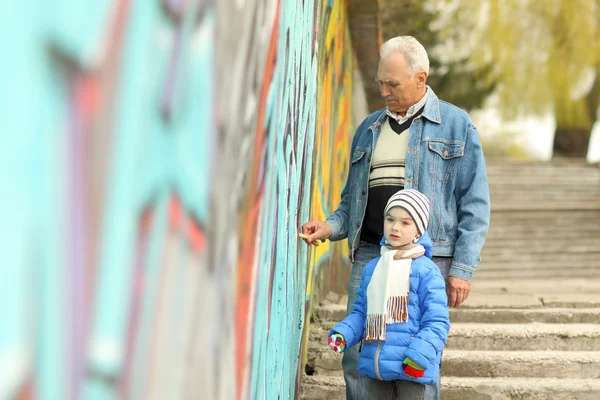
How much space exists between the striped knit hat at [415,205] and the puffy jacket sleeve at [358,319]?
0.27 metres

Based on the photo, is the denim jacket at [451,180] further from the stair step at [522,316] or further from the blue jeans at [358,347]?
the stair step at [522,316]

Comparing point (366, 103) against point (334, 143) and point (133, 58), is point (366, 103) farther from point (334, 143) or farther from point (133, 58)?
point (133, 58)

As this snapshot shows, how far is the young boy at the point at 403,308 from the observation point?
122 inches

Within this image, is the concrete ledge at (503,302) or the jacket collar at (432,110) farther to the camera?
the concrete ledge at (503,302)

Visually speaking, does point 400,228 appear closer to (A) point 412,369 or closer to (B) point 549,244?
(A) point 412,369

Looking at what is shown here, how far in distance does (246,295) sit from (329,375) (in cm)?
302

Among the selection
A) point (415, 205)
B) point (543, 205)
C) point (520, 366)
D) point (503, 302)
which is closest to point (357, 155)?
A: point (415, 205)

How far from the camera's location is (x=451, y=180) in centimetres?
356

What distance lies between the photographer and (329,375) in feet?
16.9

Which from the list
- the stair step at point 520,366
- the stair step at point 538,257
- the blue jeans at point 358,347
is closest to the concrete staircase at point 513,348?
the stair step at point 520,366

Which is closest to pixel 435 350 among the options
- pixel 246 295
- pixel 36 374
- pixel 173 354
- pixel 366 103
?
pixel 246 295

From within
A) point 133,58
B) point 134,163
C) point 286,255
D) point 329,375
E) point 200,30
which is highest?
point 200,30

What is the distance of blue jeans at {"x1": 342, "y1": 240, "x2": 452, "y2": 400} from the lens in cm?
341

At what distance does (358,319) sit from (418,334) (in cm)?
32
